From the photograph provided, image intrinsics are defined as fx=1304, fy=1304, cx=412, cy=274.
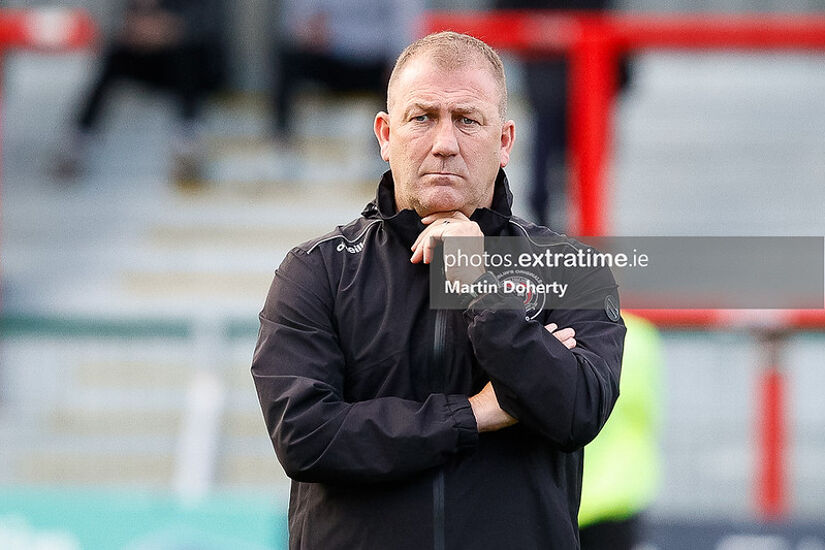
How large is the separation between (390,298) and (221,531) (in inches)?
99.0

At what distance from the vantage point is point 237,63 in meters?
9.29

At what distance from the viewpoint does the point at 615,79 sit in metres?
5.58

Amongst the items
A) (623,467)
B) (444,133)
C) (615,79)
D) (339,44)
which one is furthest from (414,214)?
(339,44)

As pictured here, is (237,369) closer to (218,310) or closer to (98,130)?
(218,310)

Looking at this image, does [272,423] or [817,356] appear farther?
[817,356]

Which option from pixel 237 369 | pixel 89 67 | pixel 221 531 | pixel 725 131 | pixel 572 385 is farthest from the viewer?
pixel 89 67

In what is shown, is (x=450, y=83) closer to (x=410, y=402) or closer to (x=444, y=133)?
(x=444, y=133)

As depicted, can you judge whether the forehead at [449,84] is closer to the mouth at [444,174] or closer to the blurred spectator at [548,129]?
the mouth at [444,174]

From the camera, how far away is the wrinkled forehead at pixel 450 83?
203 centimetres

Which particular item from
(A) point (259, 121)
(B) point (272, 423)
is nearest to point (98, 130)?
(A) point (259, 121)

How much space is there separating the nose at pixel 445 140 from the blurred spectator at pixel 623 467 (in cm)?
99

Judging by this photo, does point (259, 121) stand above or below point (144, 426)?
above

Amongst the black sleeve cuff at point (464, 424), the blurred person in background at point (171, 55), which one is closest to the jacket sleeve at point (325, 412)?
the black sleeve cuff at point (464, 424)

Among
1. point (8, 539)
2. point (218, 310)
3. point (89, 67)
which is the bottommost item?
point (8, 539)
